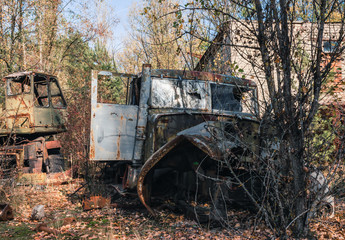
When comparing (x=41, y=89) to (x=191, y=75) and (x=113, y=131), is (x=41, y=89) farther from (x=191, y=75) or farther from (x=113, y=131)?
(x=191, y=75)

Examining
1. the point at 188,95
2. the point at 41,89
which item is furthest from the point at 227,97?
the point at 41,89

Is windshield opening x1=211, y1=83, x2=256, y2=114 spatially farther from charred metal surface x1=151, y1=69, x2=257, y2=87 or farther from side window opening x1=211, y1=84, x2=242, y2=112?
charred metal surface x1=151, y1=69, x2=257, y2=87

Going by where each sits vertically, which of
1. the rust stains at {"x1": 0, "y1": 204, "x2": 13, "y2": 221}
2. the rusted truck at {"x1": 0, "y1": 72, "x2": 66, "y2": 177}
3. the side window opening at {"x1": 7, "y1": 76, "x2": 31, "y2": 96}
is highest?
the side window opening at {"x1": 7, "y1": 76, "x2": 31, "y2": 96}

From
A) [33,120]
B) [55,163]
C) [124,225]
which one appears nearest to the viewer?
[124,225]

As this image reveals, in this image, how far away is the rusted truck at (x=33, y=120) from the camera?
8.02m

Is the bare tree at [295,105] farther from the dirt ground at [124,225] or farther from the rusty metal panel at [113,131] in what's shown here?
the rusty metal panel at [113,131]

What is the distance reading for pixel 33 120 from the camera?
8211 millimetres

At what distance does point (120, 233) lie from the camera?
403cm

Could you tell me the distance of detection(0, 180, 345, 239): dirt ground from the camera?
3.68 meters

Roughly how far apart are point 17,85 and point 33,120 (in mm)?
1458

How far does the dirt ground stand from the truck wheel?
8.59 feet

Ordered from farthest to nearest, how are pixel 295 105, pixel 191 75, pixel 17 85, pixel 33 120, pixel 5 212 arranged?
pixel 17 85 < pixel 33 120 < pixel 191 75 < pixel 5 212 < pixel 295 105

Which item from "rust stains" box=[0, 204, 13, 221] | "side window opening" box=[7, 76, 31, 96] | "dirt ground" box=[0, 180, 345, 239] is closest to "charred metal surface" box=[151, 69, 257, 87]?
"dirt ground" box=[0, 180, 345, 239]

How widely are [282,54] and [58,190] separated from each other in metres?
6.07
